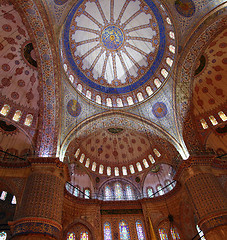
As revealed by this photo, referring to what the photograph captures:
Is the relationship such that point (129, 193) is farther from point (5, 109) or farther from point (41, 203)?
point (5, 109)

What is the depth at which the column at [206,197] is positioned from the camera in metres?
8.15

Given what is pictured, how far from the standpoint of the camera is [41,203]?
7.89m

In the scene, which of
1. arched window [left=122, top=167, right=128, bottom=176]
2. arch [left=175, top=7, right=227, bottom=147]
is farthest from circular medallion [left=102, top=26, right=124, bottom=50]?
arched window [left=122, top=167, right=128, bottom=176]

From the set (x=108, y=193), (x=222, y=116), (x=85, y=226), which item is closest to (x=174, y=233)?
(x=108, y=193)

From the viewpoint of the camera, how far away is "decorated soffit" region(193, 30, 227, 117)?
12000 millimetres

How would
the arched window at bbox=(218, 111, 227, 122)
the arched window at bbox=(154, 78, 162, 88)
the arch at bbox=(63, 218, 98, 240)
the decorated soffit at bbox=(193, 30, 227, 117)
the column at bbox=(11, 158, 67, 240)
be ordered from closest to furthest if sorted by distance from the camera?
the column at bbox=(11, 158, 67, 240) → the arch at bbox=(63, 218, 98, 240) → the decorated soffit at bbox=(193, 30, 227, 117) → the arched window at bbox=(218, 111, 227, 122) → the arched window at bbox=(154, 78, 162, 88)

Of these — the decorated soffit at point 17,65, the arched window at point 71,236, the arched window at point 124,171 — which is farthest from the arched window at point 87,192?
the decorated soffit at point 17,65

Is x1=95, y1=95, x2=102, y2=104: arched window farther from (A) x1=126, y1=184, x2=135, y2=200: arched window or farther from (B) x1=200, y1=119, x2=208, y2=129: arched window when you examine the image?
(B) x1=200, y1=119, x2=208, y2=129: arched window

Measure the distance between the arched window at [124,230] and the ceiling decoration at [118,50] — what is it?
304 inches

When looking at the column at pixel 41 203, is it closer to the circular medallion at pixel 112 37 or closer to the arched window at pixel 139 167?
the arched window at pixel 139 167

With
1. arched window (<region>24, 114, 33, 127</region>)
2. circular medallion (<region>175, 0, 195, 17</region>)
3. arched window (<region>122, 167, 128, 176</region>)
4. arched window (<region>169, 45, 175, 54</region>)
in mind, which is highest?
arched window (<region>169, 45, 175, 54</region>)

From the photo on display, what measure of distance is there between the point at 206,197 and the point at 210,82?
7.32 m

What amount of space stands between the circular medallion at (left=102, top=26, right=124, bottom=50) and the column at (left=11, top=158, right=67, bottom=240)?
9331mm

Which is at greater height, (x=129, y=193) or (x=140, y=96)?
(x=140, y=96)
